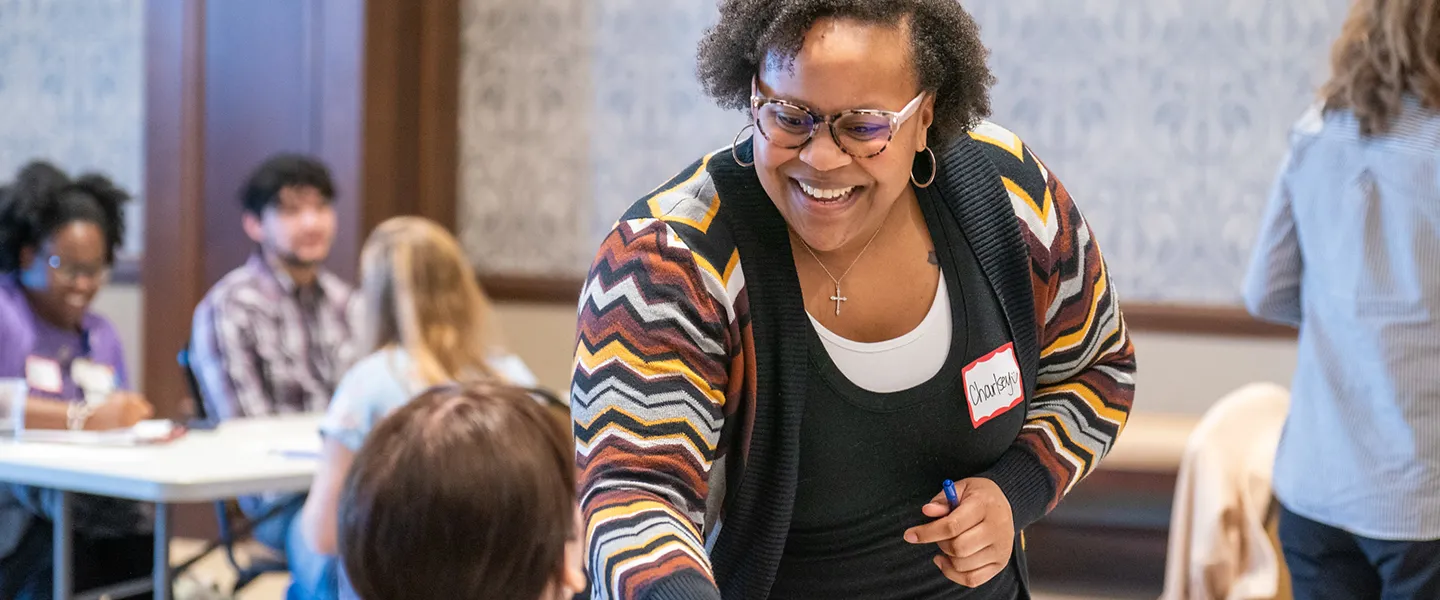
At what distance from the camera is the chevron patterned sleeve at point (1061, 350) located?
1475 millimetres

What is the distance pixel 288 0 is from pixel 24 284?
5.53ft

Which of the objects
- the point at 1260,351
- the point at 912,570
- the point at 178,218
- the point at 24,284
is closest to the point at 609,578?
the point at 912,570

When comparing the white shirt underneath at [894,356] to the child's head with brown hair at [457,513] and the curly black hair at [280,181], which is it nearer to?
the child's head with brown hair at [457,513]

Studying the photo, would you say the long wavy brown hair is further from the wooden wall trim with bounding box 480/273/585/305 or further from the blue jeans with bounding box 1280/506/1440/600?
the wooden wall trim with bounding box 480/273/585/305

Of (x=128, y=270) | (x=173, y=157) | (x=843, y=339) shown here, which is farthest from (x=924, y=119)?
(x=128, y=270)

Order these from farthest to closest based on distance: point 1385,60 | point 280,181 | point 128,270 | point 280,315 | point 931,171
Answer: point 128,270, point 280,181, point 280,315, point 1385,60, point 931,171

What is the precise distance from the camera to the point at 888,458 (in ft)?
4.63

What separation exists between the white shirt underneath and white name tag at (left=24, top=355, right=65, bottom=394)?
2743 millimetres

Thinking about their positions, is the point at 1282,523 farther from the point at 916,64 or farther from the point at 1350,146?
the point at 916,64

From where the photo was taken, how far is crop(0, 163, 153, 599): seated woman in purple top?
3.32 metres

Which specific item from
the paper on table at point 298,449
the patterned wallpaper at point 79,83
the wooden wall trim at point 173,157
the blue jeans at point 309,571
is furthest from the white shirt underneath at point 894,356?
the patterned wallpaper at point 79,83

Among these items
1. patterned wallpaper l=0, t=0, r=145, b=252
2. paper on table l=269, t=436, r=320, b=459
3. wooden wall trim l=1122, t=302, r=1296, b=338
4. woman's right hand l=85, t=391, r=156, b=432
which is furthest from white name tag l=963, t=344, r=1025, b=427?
patterned wallpaper l=0, t=0, r=145, b=252

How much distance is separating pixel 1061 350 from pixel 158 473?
218cm

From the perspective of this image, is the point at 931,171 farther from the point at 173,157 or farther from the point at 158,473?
the point at 173,157
